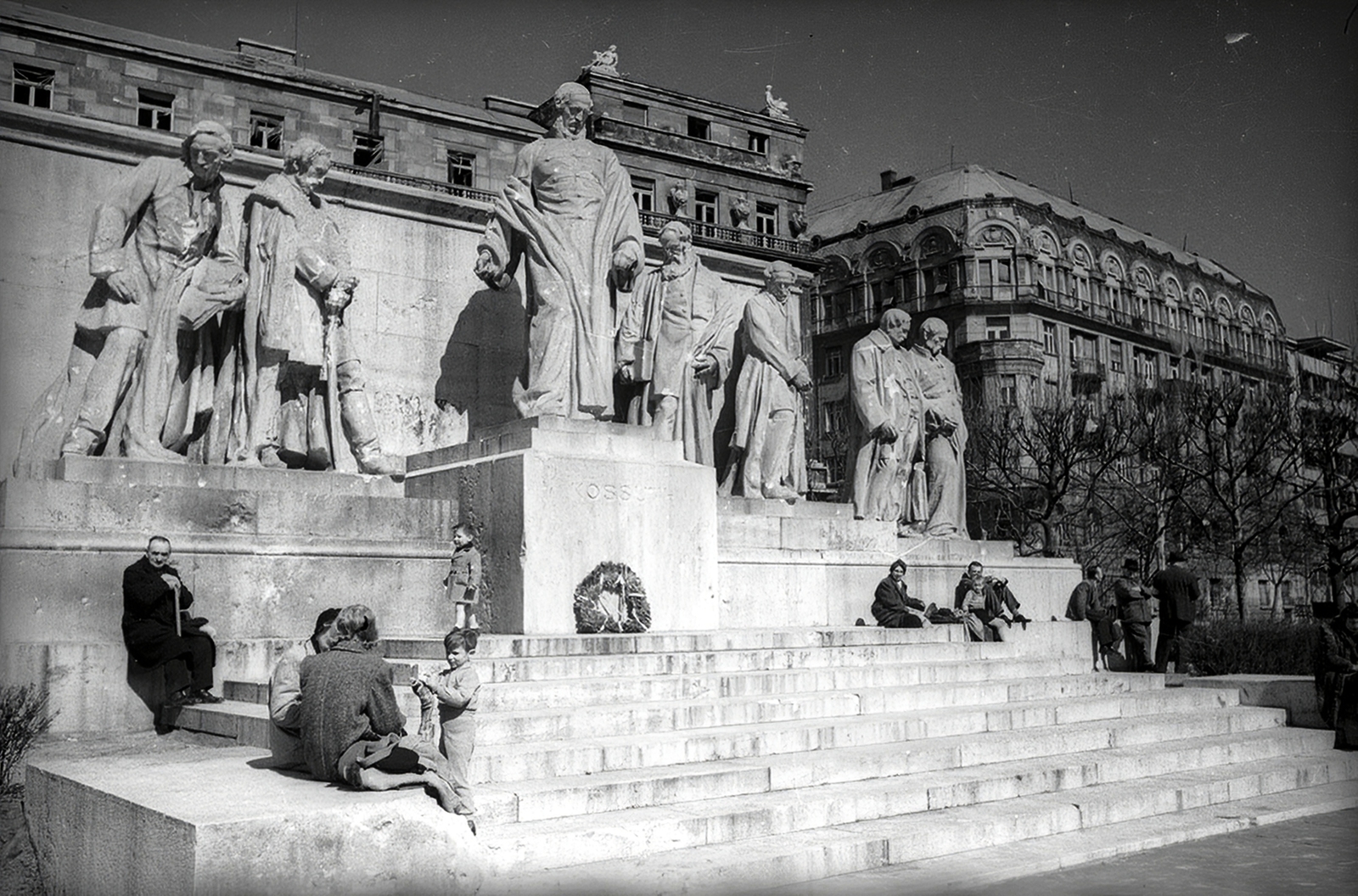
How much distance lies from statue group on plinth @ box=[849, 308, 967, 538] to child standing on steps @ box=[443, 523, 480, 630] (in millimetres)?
7128

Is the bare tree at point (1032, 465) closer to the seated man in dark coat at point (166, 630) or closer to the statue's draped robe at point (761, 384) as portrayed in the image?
the statue's draped robe at point (761, 384)

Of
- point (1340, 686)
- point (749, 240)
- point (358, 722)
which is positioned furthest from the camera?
point (749, 240)

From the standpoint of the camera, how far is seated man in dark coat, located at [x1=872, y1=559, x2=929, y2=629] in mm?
13820

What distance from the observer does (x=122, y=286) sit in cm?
1080

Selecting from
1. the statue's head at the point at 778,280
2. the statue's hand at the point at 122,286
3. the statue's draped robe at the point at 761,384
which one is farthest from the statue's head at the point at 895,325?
the statue's hand at the point at 122,286

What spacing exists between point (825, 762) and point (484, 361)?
27.5 feet

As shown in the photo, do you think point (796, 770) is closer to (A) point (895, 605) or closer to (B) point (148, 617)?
(B) point (148, 617)

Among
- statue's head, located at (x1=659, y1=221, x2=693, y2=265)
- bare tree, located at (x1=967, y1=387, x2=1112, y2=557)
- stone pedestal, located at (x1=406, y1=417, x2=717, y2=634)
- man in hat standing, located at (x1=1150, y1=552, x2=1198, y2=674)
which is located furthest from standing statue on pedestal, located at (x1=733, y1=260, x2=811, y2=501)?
bare tree, located at (x1=967, y1=387, x2=1112, y2=557)

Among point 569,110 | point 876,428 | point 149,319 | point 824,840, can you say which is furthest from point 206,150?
point 876,428

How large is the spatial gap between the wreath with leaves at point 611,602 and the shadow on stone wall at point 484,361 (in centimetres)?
407

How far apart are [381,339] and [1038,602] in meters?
9.48

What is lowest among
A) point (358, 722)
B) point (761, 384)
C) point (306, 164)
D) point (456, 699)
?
point (358, 722)

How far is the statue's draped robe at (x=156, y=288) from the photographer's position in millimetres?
10844

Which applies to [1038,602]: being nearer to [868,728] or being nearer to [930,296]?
[868,728]
